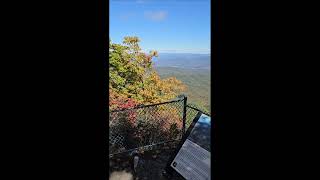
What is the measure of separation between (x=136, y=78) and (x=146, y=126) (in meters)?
2.39

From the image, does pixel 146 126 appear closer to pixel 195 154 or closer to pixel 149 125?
pixel 149 125

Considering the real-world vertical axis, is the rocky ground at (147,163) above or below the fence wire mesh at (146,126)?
below

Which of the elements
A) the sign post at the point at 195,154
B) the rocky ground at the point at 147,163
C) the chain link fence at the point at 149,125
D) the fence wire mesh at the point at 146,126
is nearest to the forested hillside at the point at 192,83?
the chain link fence at the point at 149,125

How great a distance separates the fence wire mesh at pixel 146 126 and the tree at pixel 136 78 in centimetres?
169

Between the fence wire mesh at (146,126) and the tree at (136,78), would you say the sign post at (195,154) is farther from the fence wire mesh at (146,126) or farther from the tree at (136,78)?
the tree at (136,78)

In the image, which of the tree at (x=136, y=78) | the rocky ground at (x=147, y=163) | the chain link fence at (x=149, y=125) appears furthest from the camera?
the tree at (x=136, y=78)

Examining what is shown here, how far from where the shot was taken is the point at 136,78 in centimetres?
715

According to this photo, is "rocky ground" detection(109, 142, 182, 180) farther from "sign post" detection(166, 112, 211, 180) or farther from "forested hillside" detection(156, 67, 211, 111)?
"forested hillside" detection(156, 67, 211, 111)

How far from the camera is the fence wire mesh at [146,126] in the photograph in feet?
15.4

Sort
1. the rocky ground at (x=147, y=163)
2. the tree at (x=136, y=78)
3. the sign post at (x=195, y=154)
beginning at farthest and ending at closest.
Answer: the tree at (x=136, y=78)
the rocky ground at (x=147, y=163)
the sign post at (x=195, y=154)
